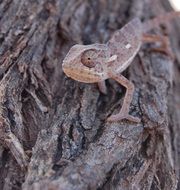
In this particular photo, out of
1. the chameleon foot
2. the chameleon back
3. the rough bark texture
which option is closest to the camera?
the rough bark texture

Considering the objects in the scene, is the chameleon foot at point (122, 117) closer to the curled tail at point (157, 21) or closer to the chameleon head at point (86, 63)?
the chameleon head at point (86, 63)

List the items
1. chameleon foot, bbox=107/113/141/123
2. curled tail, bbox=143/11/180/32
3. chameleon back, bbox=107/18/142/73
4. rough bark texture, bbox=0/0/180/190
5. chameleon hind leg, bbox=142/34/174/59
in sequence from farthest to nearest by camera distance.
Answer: curled tail, bbox=143/11/180/32 < chameleon hind leg, bbox=142/34/174/59 < chameleon back, bbox=107/18/142/73 < chameleon foot, bbox=107/113/141/123 < rough bark texture, bbox=0/0/180/190

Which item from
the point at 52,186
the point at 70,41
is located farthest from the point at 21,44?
the point at 52,186

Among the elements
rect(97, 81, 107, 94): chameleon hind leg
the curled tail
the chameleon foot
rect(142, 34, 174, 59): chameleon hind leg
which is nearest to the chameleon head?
rect(97, 81, 107, 94): chameleon hind leg

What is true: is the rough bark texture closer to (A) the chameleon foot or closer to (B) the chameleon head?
(A) the chameleon foot

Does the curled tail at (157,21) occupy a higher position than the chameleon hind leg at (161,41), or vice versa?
the curled tail at (157,21)

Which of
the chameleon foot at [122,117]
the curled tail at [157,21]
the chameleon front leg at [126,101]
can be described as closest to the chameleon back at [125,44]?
the chameleon front leg at [126,101]

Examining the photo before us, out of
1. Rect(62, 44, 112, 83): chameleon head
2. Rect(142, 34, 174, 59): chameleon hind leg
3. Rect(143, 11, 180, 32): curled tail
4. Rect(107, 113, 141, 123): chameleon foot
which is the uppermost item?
Rect(62, 44, 112, 83): chameleon head

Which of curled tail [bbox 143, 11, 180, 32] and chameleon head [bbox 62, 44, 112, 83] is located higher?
chameleon head [bbox 62, 44, 112, 83]
